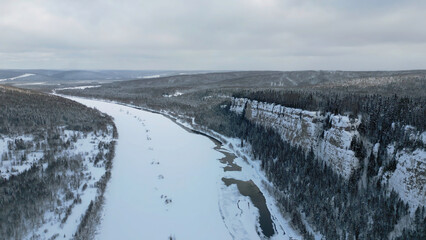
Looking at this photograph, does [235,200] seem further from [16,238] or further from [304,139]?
[16,238]

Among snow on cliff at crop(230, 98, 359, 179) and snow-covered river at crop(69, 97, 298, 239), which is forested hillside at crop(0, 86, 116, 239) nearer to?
snow-covered river at crop(69, 97, 298, 239)

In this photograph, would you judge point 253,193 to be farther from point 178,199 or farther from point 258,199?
point 178,199

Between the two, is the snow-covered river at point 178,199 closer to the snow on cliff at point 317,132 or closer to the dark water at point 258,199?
the dark water at point 258,199

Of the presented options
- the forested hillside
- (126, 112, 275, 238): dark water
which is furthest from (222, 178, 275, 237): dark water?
Answer: the forested hillside

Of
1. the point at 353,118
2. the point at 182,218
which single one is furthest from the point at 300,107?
the point at 182,218

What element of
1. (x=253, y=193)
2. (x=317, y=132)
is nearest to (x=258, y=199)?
(x=253, y=193)

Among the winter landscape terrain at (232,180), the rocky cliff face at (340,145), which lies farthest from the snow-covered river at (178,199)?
the rocky cliff face at (340,145)
